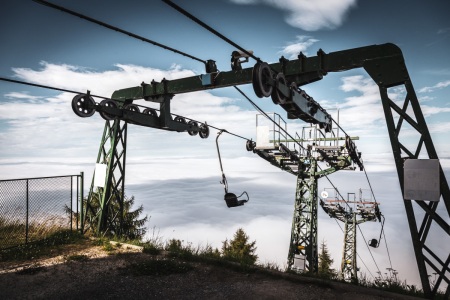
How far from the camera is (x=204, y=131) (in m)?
10.3

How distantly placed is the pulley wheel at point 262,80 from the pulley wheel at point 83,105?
5.17 metres

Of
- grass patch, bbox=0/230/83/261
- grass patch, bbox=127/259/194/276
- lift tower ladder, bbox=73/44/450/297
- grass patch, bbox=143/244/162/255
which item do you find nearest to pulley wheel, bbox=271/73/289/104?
lift tower ladder, bbox=73/44/450/297

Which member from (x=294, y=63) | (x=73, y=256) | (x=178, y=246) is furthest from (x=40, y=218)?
(x=294, y=63)

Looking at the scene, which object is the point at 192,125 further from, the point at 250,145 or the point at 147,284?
the point at 147,284

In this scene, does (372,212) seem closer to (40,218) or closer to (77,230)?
(77,230)

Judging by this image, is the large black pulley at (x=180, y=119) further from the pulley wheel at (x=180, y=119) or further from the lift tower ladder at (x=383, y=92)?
the lift tower ladder at (x=383, y=92)

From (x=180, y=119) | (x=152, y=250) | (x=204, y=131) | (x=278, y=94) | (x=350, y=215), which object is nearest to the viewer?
(x=278, y=94)

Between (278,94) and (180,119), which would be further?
(180,119)

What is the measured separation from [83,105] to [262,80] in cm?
537

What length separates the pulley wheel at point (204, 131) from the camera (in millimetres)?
10171

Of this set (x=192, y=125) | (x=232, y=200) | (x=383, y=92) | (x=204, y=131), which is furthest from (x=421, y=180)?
(x=204, y=131)

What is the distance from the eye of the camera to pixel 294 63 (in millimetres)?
6004

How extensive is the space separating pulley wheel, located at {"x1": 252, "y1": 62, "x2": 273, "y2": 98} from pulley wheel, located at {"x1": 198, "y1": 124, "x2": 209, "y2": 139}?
5.66 m

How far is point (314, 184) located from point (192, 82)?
1022 centimetres
